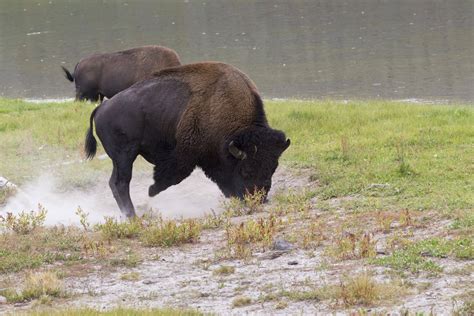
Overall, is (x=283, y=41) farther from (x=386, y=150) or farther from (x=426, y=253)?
(x=426, y=253)

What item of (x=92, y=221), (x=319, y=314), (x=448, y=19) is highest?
(x=319, y=314)

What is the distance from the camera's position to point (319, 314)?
20.5 ft

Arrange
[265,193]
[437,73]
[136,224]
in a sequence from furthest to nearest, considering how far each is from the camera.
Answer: [437,73] → [265,193] → [136,224]

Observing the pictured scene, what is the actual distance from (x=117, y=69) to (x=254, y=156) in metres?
8.92

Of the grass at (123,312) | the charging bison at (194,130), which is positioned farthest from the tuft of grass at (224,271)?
the charging bison at (194,130)

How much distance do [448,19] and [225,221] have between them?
25441 mm

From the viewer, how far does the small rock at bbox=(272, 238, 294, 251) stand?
823 cm

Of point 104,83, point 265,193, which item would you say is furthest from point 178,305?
point 104,83

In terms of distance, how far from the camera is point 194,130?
10.6 meters

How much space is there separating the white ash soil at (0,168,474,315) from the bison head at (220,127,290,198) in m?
1.37

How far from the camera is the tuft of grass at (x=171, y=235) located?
889cm

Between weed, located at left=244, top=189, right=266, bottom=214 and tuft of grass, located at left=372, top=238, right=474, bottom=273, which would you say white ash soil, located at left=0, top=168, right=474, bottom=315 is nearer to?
tuft of grass, located at left=372, top=238, right=474, bottom=273

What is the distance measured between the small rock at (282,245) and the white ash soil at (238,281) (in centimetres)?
8

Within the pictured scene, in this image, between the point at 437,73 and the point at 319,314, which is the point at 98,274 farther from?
the point at 437,73
